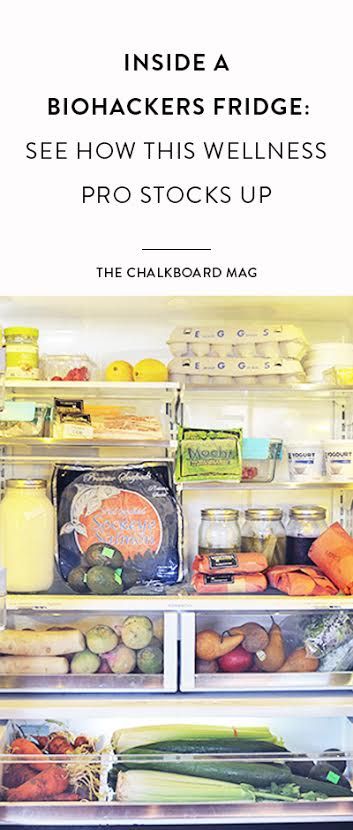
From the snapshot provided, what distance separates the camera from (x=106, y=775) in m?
1.91

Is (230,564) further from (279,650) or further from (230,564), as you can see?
(279,650)

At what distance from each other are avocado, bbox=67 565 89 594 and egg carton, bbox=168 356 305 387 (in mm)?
590

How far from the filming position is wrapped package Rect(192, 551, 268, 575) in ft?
7.18

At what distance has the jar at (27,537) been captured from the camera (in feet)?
7.16

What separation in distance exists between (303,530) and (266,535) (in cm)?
10

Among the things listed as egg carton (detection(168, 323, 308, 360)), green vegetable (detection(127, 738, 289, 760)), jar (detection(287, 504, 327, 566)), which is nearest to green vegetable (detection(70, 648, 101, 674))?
green vegetable (detection(127, 738, 289, 760))

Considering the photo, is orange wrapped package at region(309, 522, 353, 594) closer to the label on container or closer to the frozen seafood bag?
the frozen seafood bag

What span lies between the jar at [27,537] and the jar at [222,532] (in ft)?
1.41
